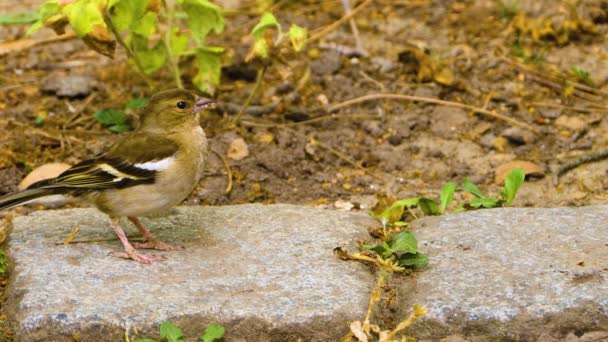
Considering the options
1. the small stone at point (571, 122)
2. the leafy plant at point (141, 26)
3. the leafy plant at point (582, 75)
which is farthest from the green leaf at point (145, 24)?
the leafy plant at point (582, 75)

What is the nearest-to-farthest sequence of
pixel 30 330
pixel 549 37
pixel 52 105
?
pixel 30 330 → pixel 52 105 → pixel 549 37

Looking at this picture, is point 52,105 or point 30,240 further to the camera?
point 52,105

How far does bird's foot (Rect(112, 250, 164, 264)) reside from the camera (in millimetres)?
4242

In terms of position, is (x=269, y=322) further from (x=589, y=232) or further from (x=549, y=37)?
(x=549, y=37)

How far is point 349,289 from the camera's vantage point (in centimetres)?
388

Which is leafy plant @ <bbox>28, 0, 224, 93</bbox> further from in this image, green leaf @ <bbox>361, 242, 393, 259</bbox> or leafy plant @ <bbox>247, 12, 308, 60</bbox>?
green leaf @ <bbox>361, 242, 393, 259</bbox>

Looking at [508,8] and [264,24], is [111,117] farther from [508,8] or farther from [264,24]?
[508,8]

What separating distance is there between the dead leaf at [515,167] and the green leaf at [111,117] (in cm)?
239

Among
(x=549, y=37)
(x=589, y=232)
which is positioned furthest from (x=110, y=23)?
(x=549, y=37)

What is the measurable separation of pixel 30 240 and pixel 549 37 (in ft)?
13.6

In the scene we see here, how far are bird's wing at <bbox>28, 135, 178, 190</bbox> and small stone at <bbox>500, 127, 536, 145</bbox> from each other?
2.27 meters

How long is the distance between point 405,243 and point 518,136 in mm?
1978

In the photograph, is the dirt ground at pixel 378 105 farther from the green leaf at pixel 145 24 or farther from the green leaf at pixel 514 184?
the green leaf at pixel 145 24

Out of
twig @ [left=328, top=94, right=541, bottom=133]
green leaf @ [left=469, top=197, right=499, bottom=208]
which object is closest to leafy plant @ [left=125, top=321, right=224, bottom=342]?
green leaf @ [left=469, top=197, right=499, bottom=208]
